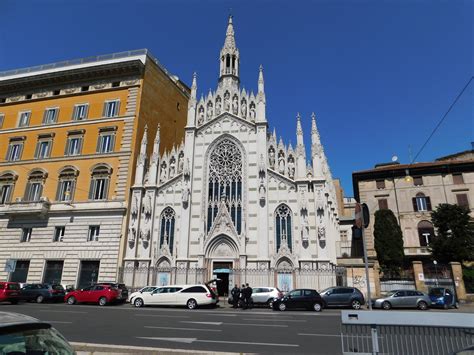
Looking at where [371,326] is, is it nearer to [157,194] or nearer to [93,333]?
[93,333]

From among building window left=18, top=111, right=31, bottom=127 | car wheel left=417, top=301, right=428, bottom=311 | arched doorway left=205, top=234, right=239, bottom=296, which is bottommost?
car wheel left=417, top=301, right=428, bottom=311

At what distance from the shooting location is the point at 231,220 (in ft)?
94.3

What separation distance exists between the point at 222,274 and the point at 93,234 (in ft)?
40.8

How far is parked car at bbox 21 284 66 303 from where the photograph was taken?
23156mm

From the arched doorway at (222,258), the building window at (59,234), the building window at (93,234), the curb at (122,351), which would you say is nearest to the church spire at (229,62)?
the arched doorway at (222,258)

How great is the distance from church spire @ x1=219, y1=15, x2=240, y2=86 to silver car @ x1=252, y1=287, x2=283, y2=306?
23287 mm

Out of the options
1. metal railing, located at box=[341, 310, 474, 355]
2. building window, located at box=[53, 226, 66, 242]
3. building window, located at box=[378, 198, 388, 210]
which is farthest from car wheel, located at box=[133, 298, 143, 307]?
building window, located at box=[378, 198, 388, 210]

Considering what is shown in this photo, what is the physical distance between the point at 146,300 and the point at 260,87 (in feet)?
73.9

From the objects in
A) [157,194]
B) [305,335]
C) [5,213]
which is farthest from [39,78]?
[305,335]

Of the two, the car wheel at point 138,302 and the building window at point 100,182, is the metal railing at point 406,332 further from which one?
the building window at point 100,182

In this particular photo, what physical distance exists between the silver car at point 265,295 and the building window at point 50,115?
2815 cm

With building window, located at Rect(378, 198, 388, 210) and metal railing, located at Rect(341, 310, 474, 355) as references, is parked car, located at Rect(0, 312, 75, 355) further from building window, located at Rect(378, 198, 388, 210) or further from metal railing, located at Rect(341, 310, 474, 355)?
building window, located at Rect(378, 198, 388, 210)

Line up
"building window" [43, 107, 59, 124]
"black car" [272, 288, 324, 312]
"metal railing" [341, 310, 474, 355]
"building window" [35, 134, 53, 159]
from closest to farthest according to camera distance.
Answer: "metal railing" [341, 310, 474, 355], "black car" [272, 288, 324, 312], "building window" [35, 134, 53, 159], "building window" [43, 107, 59, 124]

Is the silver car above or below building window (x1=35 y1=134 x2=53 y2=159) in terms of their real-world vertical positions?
below
